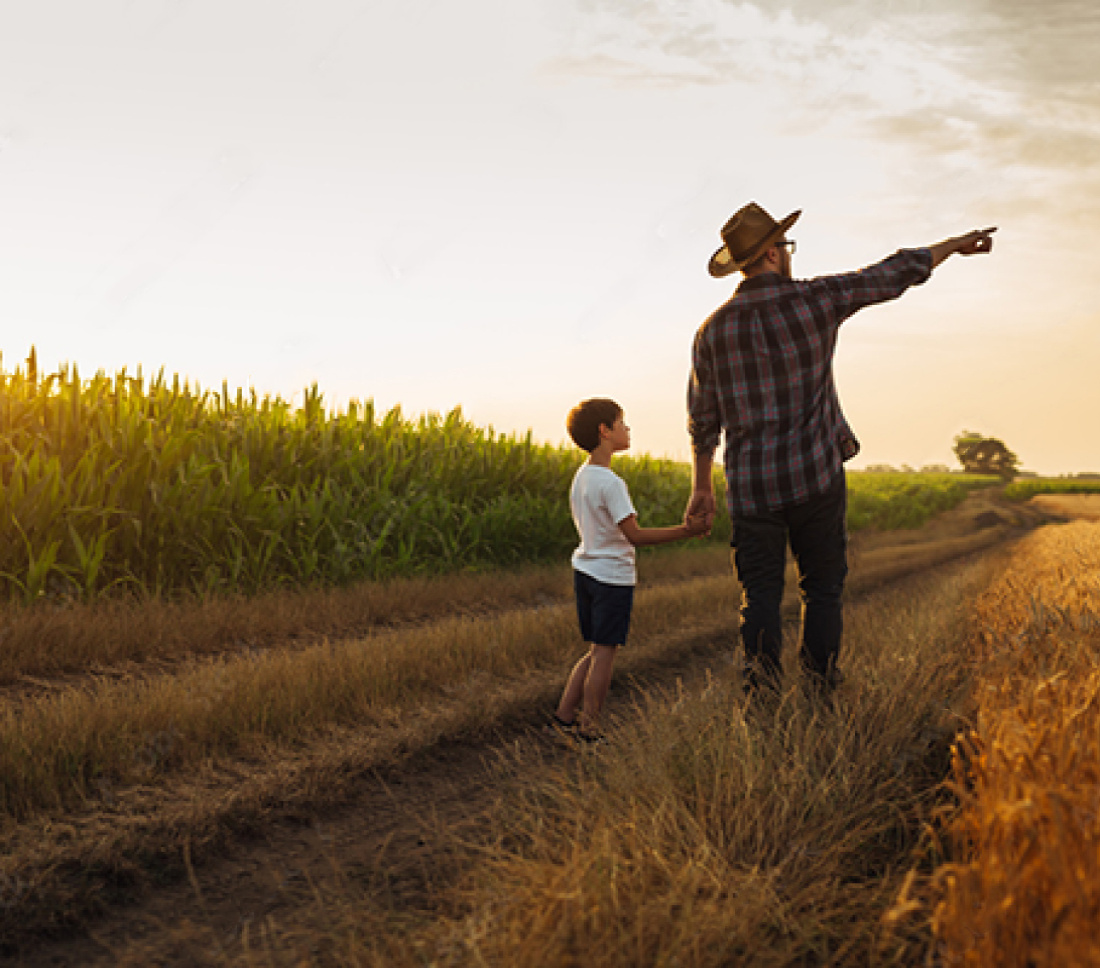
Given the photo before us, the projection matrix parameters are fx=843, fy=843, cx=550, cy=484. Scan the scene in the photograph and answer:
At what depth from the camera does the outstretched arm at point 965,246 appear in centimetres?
→ 407

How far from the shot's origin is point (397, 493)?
33.8ft

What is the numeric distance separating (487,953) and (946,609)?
19.9ft

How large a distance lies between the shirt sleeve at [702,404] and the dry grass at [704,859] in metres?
1.28

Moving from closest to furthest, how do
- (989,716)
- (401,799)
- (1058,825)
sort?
1. (1058,825)
2. (989,716)
3. (401,799)

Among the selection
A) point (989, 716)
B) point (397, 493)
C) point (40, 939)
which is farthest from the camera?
point (397, 493)

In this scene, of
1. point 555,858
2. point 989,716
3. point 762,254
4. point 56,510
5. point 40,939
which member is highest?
point 762,254

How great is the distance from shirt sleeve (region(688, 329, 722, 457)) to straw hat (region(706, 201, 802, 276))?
419 millimetres

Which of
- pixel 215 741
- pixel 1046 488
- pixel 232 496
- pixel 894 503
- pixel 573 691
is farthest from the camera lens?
pixel 1046 488

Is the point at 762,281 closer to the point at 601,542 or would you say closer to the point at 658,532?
the point at 658,532

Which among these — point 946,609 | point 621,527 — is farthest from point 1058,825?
point 946,609

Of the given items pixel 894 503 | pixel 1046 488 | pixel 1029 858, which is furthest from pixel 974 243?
pixel 1046 488

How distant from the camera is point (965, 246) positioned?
13.5 ft

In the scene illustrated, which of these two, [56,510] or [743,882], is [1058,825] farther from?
Result: [56,510]

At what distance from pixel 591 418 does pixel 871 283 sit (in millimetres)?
1476
